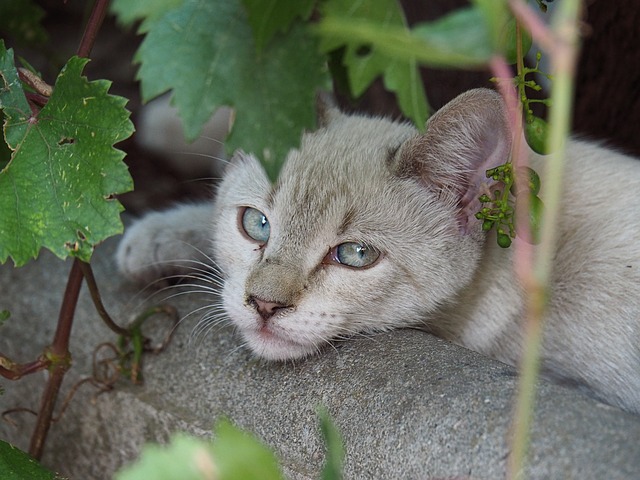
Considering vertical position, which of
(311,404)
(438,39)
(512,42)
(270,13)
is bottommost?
(311,404)

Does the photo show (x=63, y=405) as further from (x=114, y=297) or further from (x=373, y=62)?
(x=373, y=62)

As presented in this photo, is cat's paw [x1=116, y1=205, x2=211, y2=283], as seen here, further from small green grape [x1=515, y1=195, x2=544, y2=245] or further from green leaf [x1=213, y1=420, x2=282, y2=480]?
green leaf [x1=213, y1=420, x2=282, y2=480]

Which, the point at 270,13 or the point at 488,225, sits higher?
the point at 270,13

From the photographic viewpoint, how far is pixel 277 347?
158cm

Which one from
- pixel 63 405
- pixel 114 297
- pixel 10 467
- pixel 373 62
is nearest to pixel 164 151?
pixel 114 297

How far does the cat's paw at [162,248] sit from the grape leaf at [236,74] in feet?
2.78

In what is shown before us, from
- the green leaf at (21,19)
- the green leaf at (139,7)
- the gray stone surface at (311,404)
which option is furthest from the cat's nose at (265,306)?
the green leaf at (21,19)

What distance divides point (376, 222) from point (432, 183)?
0.15m

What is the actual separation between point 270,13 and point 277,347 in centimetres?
70

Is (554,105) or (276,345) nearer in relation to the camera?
(554,105)

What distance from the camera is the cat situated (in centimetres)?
157

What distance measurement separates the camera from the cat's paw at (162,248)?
6.64 ft

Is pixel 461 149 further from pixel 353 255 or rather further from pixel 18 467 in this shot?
pixel 18 467

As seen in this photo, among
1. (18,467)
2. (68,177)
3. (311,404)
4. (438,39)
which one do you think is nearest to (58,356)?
(18,467)
